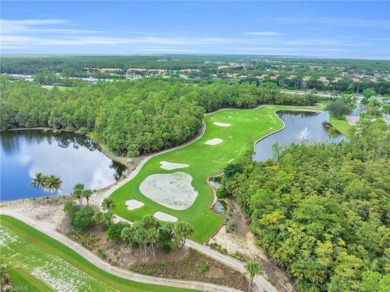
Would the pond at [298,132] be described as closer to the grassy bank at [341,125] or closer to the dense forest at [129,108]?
the grassy bank at [341,125]

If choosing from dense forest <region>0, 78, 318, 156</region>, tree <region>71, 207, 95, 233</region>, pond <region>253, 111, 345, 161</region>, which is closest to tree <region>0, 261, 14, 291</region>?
tree <region>71, 207, 95, 233</region>

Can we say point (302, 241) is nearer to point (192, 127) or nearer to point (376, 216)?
point (376, 216)

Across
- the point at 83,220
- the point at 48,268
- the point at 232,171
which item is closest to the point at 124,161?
the point at 232,171

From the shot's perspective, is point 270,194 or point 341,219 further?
point 270,194

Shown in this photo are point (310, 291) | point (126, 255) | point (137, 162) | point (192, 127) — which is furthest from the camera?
point (192, 127)

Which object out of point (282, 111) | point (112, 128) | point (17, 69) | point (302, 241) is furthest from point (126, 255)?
point (17, 69)

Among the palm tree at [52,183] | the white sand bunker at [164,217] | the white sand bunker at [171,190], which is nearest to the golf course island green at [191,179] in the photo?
the white sand bunker at [171,190]
